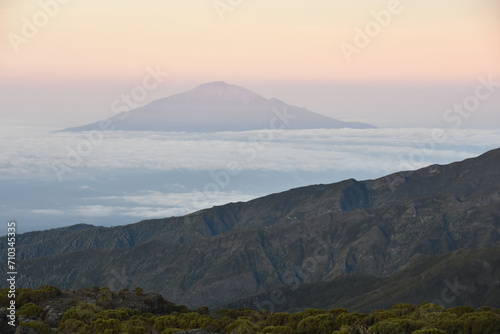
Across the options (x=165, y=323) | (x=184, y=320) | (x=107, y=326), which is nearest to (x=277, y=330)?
(x=184, y=320)

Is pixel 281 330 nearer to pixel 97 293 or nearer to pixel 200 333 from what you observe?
pixel 200 333

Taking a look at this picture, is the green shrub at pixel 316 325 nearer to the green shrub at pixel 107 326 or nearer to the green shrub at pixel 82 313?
the green shrub at pixel 107 326

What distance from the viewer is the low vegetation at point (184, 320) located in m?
90.7

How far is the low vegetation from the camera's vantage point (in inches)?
3570

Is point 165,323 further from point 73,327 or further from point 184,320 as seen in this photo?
point 73,327

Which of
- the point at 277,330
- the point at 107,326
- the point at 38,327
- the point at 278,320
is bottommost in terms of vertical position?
the point at 277,330

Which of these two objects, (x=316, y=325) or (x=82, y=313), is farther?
(x=82, y=313)

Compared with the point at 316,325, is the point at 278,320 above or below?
above

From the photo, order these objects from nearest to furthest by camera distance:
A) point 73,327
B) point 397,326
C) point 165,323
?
point 397,326 < point 73,327 < point 165,323

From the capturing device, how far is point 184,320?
101000mm

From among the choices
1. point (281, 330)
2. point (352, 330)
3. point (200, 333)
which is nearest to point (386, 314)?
point (352, 330)

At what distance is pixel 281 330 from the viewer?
9256cm

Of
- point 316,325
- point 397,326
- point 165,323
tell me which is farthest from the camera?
point 165,323

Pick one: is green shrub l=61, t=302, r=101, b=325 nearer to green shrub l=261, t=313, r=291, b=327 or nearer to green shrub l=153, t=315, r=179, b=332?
green shrub l=153, t=315, r=179, b=332
